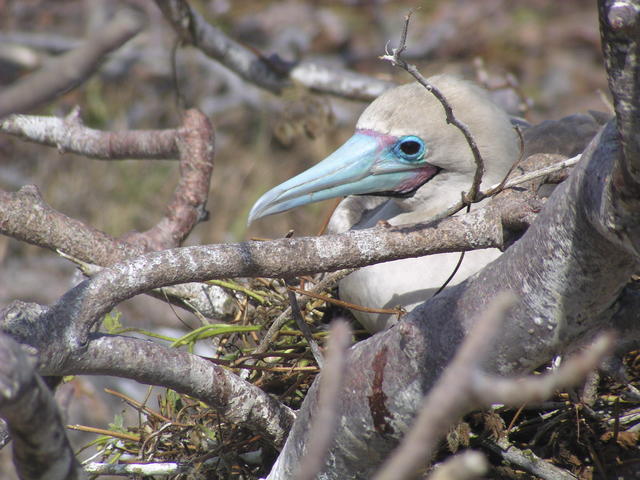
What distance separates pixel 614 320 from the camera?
1877 millimetres

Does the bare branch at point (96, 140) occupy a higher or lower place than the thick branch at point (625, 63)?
lower

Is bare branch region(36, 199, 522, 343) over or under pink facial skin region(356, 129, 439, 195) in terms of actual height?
over

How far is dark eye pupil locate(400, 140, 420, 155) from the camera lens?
9.52 ft

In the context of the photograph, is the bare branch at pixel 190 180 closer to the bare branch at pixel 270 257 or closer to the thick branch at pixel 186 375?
the thick branch at pixel 186 375

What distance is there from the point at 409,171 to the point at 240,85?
14.4 ft

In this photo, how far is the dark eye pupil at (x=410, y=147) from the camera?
2902 millimetres

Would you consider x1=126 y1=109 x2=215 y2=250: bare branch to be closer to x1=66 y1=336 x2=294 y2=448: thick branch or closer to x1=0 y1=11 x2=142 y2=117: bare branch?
x1=66 y1=336 x2=294 y2=448: thick branch

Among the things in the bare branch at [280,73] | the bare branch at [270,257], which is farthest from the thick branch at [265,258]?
the bare branch at [280,73]

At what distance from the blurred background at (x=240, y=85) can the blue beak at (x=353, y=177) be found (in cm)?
250

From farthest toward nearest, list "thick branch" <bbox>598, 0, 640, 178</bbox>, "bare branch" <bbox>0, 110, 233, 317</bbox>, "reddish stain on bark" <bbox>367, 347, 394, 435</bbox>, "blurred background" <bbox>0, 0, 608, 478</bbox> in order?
1. "blurred background" <bbox>0, 0, 608, 478</bbox>
2. "bare branch" <bbox>0, 110, 233, 317</bbox>
3. "reddish stain on bark" <bbox>367, 347, 394, 435</bbox>
4. "thick branch" <bbox>598, 0, 640, 178</bbox>

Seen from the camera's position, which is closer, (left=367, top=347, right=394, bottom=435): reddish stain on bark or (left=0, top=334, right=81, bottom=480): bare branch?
(left=0, top=334, right=81, bottom=480): bare branch

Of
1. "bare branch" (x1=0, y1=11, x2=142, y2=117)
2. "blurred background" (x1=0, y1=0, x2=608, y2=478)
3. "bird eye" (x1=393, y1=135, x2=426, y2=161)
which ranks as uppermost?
"bare branch" (x1=0, y1=11, x2=142, y2=117)

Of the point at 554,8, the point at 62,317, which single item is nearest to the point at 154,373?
the point at 62,317

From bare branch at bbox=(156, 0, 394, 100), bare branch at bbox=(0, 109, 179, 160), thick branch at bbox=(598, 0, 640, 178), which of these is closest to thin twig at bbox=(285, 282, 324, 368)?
bare branch at bbox=(0, 109, 179, 160)
